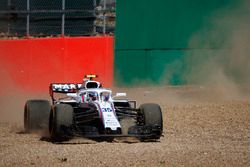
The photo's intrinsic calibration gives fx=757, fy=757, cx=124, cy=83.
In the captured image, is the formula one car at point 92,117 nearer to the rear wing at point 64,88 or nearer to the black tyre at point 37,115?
the black tyre at point 37,115

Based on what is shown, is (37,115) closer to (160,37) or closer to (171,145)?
(171,145)

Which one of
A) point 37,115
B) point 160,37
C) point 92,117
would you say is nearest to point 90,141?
point 92,117

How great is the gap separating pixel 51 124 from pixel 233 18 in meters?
11.2

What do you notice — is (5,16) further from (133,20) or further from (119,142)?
(119,142)

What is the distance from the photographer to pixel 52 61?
2103 centimetres

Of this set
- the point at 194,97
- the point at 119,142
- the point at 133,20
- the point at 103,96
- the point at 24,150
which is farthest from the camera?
the point at 133,20

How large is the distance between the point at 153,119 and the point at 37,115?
2.38 m

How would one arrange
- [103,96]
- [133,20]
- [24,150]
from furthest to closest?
[133,20] → [103,96] → [24,150]

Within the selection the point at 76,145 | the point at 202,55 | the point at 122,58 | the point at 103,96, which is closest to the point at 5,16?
the point at 122,58

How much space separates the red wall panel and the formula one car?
223 inches

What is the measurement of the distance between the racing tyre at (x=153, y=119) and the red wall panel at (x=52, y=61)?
7458 mm

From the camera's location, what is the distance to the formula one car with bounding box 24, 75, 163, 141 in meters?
12.9

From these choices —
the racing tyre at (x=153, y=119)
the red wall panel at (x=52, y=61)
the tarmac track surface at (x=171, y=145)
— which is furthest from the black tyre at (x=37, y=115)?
the red wall panel at (x=52, y=61)

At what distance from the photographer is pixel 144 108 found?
13.8 metres
